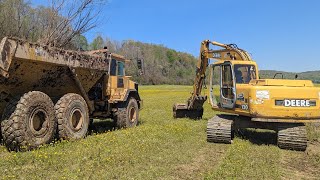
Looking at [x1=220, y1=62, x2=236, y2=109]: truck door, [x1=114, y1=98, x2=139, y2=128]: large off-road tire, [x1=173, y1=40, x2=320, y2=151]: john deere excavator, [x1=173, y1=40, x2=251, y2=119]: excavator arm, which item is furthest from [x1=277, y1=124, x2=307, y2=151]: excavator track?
[x1=114, y1=98, x2=139, y2=128]: large off-road tire

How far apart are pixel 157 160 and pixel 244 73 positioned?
5205 mm

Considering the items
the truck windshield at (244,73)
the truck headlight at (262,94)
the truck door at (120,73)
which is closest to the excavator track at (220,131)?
the truck headlight at (262,94)

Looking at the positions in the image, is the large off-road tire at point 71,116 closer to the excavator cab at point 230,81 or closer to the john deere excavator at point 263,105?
the john deere excavator at point 263,105

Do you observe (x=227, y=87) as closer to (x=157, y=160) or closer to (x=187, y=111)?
(x=157, y=160)

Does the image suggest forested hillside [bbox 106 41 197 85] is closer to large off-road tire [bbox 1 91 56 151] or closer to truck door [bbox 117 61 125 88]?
truck door [bbox 117 61 125 88]

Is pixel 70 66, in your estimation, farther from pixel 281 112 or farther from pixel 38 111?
pixel 281 112

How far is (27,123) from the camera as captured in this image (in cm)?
771

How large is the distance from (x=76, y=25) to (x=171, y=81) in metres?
94.5

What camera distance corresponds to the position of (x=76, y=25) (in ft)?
46.2

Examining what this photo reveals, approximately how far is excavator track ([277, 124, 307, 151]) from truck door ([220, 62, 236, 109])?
1.82 meters

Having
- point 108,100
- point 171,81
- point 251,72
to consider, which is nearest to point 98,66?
point 108,100

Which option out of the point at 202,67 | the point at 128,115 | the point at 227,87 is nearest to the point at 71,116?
the point at 128,115

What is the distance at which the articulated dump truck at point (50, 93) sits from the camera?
24.7 ft

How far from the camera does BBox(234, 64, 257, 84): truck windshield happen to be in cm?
1074
